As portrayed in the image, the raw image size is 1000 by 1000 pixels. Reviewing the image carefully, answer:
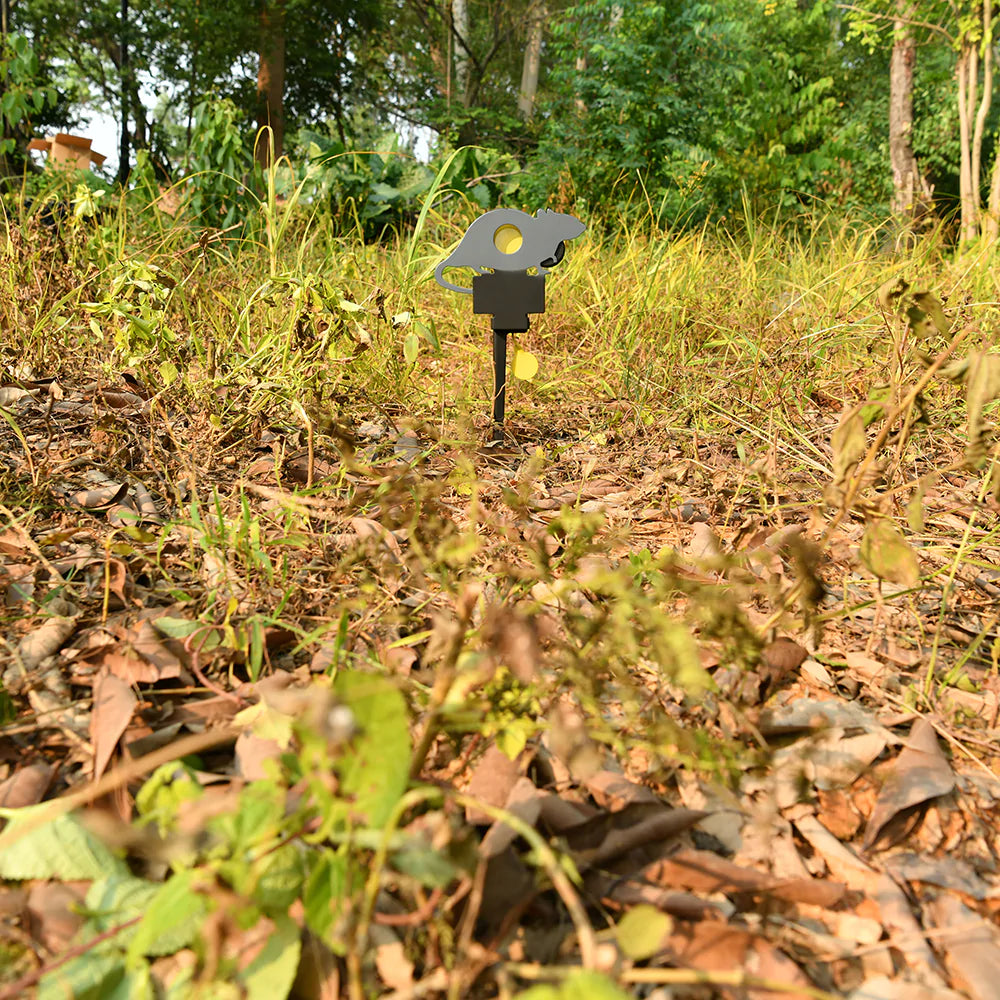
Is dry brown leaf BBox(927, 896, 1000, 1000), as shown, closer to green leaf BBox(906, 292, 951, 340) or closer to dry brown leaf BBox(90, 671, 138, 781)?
green leaf BBox(906, 292, 951, 340)

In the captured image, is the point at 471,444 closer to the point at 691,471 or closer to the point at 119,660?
the point at 691,471

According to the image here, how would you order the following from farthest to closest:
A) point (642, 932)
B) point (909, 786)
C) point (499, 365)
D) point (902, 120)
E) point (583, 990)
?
point (902, 120)
point (499, 365)
point (909, 786)
point (642, 932)
point (583, 990)

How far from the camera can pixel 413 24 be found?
15.5m

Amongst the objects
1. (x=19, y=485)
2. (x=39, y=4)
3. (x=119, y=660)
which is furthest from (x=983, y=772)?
(x=39, y=4)

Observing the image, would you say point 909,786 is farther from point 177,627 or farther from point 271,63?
point 271,63

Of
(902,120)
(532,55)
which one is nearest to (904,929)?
(902,120)

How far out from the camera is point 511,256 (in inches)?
81.5

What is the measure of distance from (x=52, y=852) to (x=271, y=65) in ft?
38.3

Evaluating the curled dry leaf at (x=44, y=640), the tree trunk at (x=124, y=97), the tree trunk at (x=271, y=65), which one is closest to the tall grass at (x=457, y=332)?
the curled dry leaf at (x=44, y=640)

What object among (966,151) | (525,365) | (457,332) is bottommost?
(525,365)

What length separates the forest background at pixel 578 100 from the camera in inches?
219

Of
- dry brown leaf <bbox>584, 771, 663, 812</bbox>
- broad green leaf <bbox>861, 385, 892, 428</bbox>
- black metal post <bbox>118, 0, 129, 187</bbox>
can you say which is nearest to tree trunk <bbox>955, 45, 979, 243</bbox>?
broad green leaf <bbox>861, 385, 892, 428</bbox>

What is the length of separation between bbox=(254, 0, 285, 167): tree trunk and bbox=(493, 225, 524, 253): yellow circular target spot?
9462 millimetres

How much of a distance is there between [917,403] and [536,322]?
7.21ft
